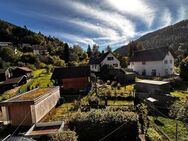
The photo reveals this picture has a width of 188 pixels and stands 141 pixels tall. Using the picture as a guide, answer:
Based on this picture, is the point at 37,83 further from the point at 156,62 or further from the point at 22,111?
the point at 156,62

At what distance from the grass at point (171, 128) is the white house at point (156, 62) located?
28081 mm

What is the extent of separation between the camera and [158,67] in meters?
47.2

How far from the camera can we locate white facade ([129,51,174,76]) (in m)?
46.5

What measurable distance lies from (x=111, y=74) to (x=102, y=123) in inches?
1189

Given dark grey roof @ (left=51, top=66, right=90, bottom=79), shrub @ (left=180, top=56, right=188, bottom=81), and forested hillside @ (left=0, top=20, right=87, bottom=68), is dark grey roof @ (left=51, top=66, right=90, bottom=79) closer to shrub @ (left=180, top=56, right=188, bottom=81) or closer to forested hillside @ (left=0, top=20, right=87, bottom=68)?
shrub @ (left=180, top=56, right=188, bottom=81)

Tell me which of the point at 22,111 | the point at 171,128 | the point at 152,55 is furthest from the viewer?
the point at 152,55

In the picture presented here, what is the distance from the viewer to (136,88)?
110 ft

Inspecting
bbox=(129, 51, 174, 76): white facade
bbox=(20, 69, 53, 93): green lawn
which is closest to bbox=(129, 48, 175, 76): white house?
bbox=(129, 51, 174, 76): white facade

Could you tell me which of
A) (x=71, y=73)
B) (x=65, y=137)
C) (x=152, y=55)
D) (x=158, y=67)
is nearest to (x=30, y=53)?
(x=71, y=73)

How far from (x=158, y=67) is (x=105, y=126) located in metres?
35.1

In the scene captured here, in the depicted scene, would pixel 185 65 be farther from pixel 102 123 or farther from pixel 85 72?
pixel 102 123

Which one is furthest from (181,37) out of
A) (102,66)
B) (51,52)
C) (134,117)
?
(134,117)

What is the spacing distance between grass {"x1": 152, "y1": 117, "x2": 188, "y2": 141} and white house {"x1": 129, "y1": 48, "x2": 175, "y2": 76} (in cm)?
2808

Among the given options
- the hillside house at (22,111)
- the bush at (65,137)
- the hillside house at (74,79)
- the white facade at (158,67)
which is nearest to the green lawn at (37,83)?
the hillside house at (74,79)
